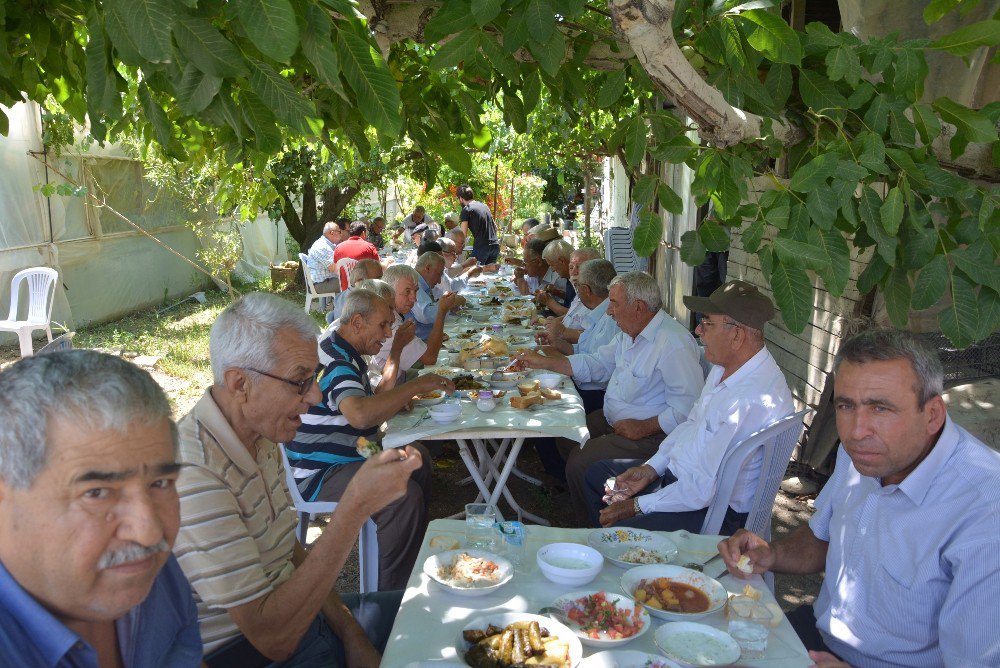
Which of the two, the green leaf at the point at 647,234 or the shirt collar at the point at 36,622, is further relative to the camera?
the green leaf at the point at 647,234

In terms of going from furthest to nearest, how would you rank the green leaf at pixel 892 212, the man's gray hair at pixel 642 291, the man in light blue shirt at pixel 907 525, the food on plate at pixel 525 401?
the man's gray hair at pixel 642 291 < the food on plate at pixel 525 401 < the green leaf at pixel 892 212 < the man in light blue shirt at pixel 907 525

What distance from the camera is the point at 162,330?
11414 mm

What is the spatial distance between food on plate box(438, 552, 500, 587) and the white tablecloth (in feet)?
0.12

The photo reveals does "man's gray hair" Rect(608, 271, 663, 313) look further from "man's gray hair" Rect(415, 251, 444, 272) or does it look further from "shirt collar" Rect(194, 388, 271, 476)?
"man's gray hair" Rect(415, 251, 444, 272)

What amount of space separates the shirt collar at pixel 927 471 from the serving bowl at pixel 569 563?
2.88 ft

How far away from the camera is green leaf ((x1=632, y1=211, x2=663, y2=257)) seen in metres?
2.57

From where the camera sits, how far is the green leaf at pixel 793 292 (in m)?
2.26

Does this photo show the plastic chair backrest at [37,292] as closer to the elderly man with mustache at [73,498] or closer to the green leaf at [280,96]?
the green leaf at [280,96]

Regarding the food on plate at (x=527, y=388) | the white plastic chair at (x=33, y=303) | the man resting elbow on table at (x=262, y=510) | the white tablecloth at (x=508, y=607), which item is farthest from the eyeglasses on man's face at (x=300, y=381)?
the white plastic chair at (x=33, y=303)

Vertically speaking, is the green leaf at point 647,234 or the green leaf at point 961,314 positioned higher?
the green leaf at point 647,234

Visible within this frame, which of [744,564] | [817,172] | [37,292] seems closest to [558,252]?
[817,172]

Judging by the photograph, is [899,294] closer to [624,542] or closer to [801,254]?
[801,254]

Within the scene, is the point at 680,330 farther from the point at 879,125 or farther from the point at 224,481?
the point at 224,481

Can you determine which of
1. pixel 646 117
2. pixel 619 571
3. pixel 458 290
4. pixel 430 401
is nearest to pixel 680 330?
pixel 430 401
